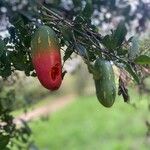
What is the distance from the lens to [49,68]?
3.92 ft

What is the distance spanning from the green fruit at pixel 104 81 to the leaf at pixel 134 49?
67 millimetres

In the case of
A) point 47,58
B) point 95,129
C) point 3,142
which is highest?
point 95,129

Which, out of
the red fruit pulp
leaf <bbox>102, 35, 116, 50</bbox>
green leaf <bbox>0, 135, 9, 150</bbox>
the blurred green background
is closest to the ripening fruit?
the red fruit pulp

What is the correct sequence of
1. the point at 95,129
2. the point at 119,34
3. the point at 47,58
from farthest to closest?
the point at 95,129 → the point at 119,34 → the point at 47,58

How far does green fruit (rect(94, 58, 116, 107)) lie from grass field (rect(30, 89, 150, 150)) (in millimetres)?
4436

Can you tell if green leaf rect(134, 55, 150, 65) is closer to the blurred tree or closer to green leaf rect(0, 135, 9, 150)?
the blurred tree

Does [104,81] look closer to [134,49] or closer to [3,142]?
[134,49]

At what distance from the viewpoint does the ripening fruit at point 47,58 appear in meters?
1.19

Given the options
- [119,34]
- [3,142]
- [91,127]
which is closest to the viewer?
[119,34]

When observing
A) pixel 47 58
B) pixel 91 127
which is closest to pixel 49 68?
pixel 47 58

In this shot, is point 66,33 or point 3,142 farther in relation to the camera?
point 3,142

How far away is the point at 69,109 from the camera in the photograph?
31.2 ft

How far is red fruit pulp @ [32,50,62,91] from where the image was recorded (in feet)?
3.89

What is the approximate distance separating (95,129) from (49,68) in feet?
21.1
